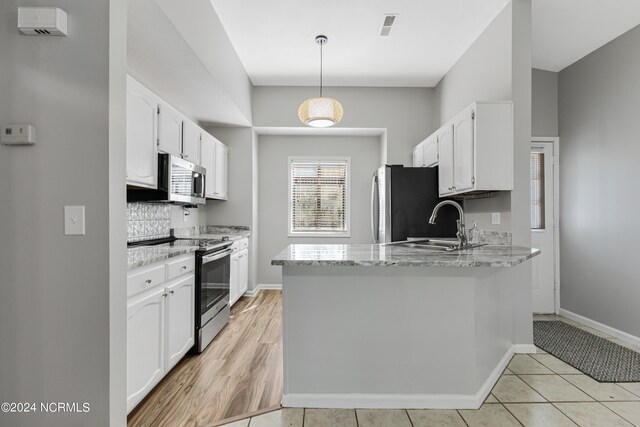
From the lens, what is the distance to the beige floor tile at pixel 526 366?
252cm

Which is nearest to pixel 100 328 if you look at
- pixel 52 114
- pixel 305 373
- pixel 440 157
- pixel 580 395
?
pixel 52 114

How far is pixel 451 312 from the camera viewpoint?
6.55 feet

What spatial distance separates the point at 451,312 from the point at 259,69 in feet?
12.2

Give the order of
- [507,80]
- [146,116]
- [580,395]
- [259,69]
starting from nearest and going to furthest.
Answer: [580,395] → [146,116] → [507,80] → [259,69]

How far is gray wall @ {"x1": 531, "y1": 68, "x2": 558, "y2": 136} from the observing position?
13.2 feet

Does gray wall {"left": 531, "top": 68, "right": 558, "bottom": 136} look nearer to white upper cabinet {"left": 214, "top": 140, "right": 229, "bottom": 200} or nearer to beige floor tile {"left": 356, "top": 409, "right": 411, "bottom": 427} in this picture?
beige floor tile {"left": 356, "top": 409, "right": 411, "bottom": 427}

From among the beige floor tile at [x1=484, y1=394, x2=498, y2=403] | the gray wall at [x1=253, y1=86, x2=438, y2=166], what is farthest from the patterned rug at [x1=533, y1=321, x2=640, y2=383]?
the gray wall at [x1=253, y1=86, x2=438, y2=166]

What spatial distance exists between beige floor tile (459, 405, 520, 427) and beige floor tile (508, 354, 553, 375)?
63 cm

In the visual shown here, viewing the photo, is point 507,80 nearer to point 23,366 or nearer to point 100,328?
point 100,328

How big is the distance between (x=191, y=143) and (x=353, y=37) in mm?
2020

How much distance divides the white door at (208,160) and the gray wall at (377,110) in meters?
0.90

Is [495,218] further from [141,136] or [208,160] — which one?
[208,160]

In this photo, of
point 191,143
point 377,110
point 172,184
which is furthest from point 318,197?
point 172,184

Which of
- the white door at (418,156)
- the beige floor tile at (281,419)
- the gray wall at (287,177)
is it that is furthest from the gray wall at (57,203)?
the gray wall at (287,177)
